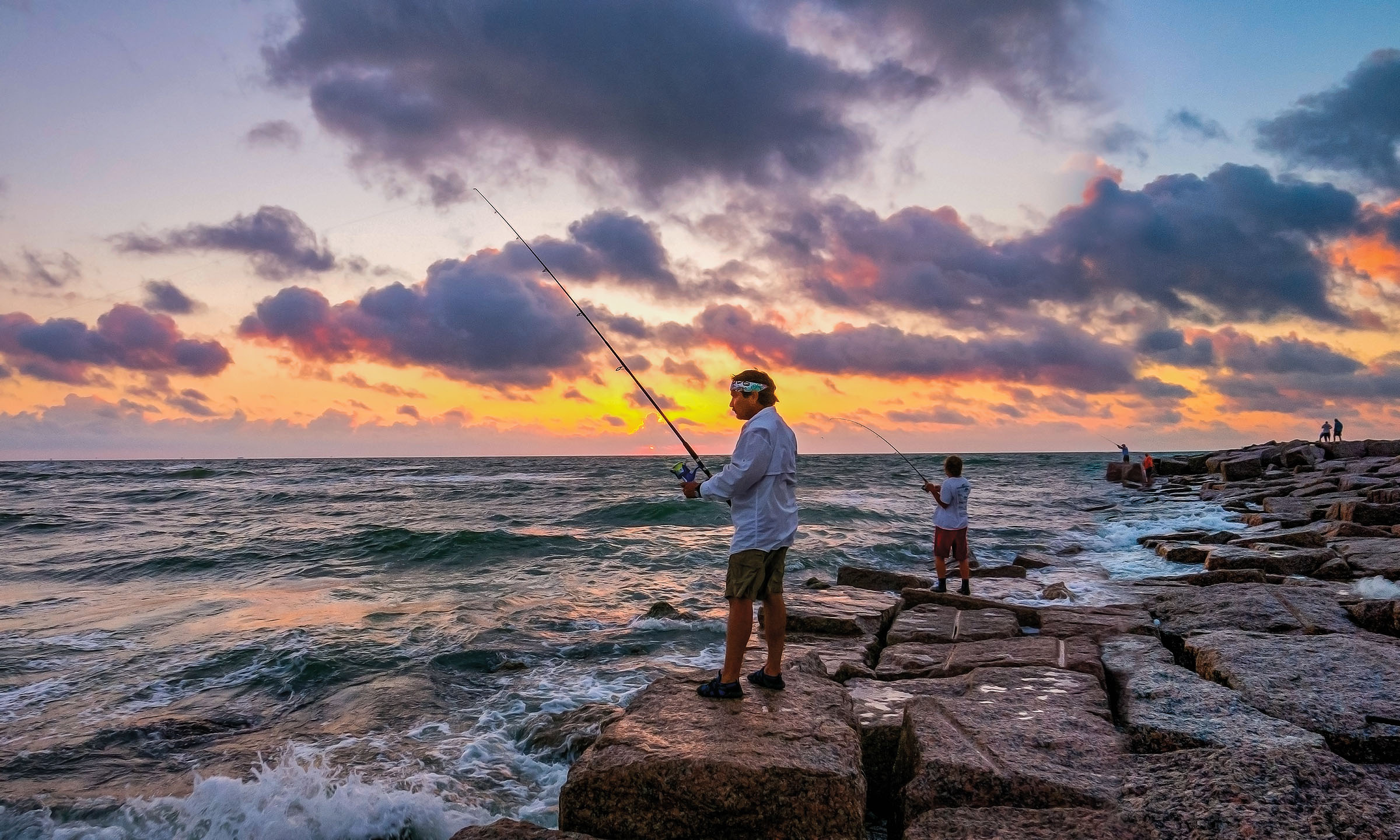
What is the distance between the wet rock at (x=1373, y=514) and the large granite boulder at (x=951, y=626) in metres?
8.66

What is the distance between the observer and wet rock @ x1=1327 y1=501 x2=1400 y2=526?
12.0 metres

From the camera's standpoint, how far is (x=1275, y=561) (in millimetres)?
9500

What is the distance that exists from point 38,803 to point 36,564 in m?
12.8

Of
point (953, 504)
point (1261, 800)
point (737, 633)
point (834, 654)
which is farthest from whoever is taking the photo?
point (953, 504)

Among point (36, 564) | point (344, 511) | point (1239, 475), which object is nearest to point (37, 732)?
point (36, 564)

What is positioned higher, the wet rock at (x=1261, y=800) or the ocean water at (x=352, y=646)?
the wet rock at (x=1261, y=800)

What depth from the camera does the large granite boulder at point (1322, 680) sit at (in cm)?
360

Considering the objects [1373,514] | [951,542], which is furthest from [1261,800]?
[1373,514]

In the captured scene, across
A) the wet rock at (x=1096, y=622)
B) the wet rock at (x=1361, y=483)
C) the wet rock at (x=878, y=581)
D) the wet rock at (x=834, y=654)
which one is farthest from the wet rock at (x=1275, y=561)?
the wet rock at (x=1361, y=483)

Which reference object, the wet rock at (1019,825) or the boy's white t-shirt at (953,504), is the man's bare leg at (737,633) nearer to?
the wet rock at (1019,825)

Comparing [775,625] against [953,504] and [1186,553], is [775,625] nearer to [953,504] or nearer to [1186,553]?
[953,504]

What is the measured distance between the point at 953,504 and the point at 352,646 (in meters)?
7.46

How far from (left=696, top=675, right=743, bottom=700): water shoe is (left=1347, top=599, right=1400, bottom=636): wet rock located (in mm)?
5163

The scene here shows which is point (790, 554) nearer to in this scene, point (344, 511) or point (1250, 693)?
point (1250, 693)
